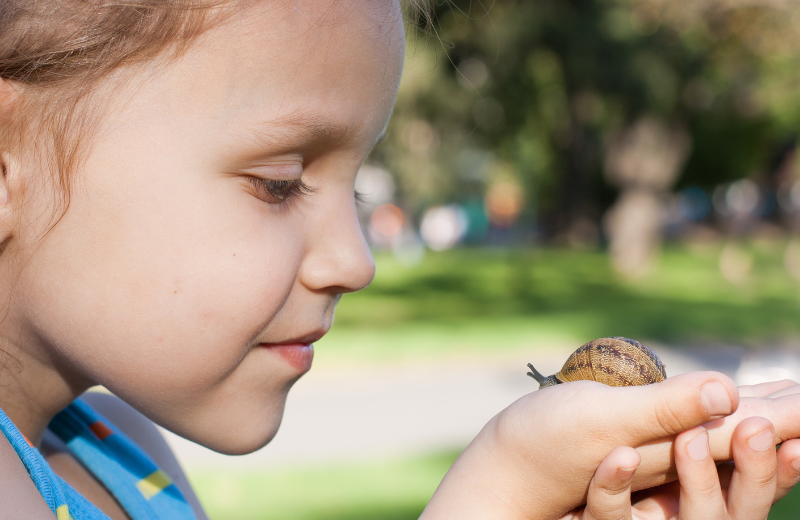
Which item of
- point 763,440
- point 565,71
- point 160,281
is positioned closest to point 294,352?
point 160,281

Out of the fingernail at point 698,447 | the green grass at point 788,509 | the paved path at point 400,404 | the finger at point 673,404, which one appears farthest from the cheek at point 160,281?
the green grass at point 788,509

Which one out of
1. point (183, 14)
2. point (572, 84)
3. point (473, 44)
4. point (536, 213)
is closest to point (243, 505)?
point (183, 14)

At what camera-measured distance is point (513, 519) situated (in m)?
1.11

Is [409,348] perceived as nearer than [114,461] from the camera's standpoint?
No

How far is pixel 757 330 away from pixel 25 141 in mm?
9774

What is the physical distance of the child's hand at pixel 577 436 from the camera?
0.98 m

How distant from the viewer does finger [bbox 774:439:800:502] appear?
1.08 meters

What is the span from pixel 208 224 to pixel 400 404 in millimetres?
5548

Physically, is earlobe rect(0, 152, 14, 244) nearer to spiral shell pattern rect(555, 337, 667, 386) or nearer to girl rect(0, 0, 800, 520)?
girl rect(0, 0, 800, 520)

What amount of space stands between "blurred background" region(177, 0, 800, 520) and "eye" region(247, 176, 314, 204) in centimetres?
40

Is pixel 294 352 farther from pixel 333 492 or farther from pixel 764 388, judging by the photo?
pixel 333 492

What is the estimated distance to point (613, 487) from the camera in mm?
1020

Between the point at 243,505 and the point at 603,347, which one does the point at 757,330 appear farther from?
the point at 603,347

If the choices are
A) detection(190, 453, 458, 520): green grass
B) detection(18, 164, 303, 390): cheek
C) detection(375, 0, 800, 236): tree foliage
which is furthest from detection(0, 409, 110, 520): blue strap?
detection(375, 0, 800, 236): tree foliage
